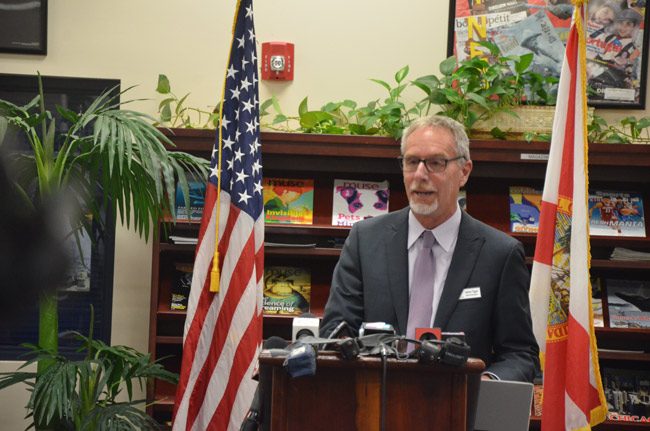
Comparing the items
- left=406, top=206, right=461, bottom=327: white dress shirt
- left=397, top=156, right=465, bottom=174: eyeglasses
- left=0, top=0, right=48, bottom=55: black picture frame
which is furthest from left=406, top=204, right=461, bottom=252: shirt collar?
left=0, top=0, right=48, bottom=55: black picture frame

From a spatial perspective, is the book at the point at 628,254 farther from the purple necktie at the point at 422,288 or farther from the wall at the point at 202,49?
the purple necktie at the point at 422,288

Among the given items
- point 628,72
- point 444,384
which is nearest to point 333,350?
point 444,384

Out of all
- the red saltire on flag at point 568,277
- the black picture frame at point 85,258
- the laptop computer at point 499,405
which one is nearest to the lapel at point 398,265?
the laptop computer at point 499,405

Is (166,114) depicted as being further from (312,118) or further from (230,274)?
(230,274)

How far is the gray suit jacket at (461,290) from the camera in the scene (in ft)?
8.09

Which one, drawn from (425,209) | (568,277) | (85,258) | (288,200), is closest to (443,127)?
(425,209)

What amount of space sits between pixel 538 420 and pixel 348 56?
7.41ft

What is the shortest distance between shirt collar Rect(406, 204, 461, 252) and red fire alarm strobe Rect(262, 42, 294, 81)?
7.95 feet

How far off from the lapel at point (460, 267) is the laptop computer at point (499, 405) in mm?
586

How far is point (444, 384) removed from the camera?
173 cm

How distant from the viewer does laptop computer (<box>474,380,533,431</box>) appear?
1859 mm

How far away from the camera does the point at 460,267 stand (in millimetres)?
2525

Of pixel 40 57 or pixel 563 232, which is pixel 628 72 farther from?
pixel 40 57

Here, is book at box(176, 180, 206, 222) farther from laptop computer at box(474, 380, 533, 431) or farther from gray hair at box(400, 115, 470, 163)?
laptop computer at box(474, 380, 533, 431)
